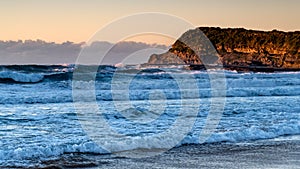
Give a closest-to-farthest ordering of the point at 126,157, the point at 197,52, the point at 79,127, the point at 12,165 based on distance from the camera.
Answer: the point at 12,165 → the point at 126,157 → the point at 79,127 → the point at 197,52

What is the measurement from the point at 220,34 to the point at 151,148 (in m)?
84.9

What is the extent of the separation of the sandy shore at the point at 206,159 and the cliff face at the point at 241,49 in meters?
64.4

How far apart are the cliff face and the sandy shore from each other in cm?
6436

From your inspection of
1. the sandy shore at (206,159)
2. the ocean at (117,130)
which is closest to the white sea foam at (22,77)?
the ocean at (117,130)

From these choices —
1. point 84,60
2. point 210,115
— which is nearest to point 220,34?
point 84,60

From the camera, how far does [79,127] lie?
1227 centimetres

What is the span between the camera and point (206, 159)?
30.1 ft

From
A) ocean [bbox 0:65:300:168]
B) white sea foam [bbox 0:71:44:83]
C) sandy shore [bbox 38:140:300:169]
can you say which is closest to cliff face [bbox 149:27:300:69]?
white sea foam [bbox 0:71:44:83]

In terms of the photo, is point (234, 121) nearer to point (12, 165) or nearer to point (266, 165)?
point (266, 165)

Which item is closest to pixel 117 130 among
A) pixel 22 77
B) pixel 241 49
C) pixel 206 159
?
pixel 206 159

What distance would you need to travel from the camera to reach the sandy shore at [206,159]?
8.59 metres

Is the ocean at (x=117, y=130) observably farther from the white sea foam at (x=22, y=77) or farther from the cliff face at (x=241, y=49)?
the cliff face at (x=241, y=49)

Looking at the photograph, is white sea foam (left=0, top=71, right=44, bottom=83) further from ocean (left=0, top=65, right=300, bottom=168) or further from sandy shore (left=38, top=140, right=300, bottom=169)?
sandy shore (left=38, top=140, right=300, bottom=169)

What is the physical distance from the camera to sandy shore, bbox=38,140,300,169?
8586 mm
